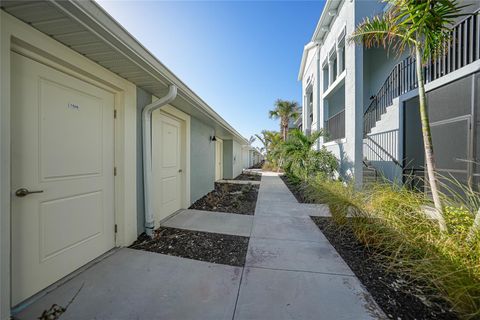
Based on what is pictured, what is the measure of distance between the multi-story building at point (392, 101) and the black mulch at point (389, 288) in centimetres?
181

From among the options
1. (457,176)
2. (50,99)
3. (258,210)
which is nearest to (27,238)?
(50,99)

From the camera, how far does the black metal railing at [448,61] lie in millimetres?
3971

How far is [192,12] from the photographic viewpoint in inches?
191

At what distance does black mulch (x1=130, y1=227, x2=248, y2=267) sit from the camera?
115 inches

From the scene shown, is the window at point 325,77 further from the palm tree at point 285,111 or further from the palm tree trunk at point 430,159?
the palm tree at point 285,111

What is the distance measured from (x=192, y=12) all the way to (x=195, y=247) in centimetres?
525

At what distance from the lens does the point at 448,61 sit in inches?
178

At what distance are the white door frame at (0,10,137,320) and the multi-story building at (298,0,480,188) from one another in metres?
4.48

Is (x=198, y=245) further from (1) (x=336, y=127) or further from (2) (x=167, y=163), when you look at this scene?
(1) (x=336, y=127)

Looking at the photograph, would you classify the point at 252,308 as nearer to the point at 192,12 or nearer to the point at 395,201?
the point at 395,201

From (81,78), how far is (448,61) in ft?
23.3

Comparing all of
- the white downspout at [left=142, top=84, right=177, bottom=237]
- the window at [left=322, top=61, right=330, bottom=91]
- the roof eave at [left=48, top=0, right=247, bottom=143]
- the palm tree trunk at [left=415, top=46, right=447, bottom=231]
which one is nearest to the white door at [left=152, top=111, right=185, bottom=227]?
the white downspout at [left=142, top=84, right=177, bottom=237]

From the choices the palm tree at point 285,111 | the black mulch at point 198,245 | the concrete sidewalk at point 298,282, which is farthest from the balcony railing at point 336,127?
the palm tree at point 285,111

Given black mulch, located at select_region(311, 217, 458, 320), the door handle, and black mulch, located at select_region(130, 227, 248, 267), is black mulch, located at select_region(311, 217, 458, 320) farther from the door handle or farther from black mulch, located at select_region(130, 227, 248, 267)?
the door handle
